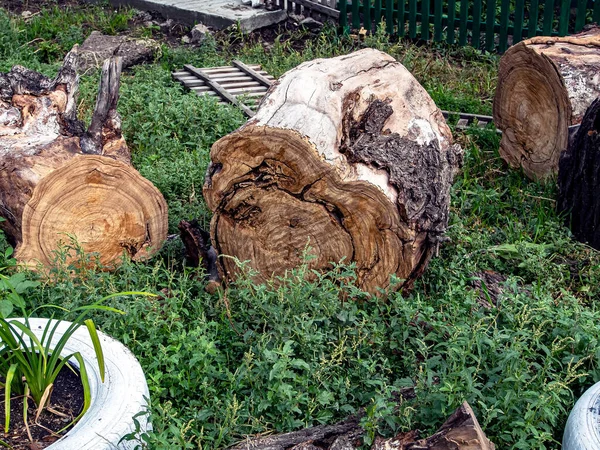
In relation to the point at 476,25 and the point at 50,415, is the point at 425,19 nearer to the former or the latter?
the point at 476,25

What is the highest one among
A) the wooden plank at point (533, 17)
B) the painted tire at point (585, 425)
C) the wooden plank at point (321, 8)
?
the wooden plank at point (533, 17)

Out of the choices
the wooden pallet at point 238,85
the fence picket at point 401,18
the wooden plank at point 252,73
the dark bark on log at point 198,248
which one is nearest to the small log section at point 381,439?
the dark bark on log at point 198,248

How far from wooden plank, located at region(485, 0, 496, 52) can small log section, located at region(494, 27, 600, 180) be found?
8.91ft

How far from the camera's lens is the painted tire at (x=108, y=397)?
281cm

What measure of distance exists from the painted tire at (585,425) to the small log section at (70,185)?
2.51 m

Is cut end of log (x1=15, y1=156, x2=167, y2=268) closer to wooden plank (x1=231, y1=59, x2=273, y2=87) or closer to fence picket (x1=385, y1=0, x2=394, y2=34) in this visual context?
wooden plank (x1=231, y1=59, x2=273, y2=87)

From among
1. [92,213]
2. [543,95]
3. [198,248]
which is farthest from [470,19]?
[92,213]

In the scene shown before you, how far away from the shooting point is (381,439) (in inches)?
116

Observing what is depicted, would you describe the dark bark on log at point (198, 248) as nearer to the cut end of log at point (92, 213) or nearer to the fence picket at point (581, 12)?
the cut end of log at point (92, 213)

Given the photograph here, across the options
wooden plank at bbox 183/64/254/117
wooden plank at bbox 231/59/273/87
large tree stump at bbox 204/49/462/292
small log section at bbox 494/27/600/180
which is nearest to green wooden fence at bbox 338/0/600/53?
wooden plank at bbox 231/59/273/87

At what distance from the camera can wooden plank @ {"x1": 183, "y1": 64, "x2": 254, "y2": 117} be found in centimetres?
697

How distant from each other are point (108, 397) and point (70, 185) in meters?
1.60

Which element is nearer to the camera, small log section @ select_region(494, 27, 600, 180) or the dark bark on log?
the dark bark on log

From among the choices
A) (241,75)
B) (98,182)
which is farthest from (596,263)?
(241,75)
